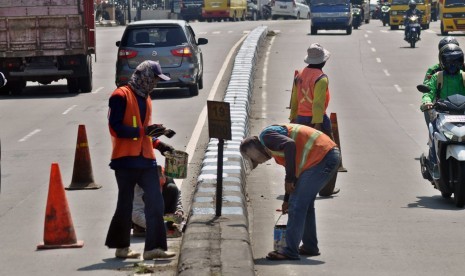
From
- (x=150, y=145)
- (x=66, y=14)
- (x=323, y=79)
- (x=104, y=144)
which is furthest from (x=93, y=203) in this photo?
(x=66, y=14)

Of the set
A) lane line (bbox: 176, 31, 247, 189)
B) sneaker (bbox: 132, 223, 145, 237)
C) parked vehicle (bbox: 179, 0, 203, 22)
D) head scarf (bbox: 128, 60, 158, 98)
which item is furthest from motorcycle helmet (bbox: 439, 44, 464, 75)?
parked vehicle (bbox: 179, 0, 203, 22)

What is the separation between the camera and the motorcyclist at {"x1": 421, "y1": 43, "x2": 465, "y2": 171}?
14.7 metres

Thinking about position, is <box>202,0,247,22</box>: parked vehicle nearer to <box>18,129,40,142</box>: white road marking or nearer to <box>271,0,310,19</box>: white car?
<box>271,0,310,19</box>: white car

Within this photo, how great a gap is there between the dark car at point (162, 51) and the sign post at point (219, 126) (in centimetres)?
1649

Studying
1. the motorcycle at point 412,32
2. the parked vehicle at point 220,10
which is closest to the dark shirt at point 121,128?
the motorcycle at point 412,32

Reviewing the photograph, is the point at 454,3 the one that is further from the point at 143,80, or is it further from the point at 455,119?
the point at 143,80

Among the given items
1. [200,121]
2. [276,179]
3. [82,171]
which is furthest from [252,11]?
[82,171]

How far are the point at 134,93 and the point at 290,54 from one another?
33045 millimetres

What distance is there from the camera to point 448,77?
584 inches

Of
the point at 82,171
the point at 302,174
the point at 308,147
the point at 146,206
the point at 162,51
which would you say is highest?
the point at 308,147

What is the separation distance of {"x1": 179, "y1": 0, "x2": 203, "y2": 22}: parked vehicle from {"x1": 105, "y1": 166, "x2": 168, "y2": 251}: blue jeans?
76131 millimetres

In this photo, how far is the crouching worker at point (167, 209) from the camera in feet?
38.2

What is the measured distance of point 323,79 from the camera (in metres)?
14.3

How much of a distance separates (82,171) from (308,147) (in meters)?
5.49
